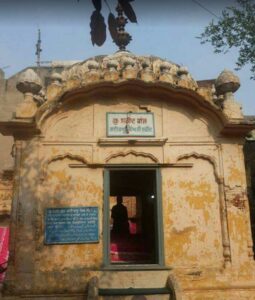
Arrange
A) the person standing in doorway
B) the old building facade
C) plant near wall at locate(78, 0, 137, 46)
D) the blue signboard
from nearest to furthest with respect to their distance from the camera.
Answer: plant near wall at locate(78, 0, 137, 46) < the old building facade < the blue signboard < the person standing in doorway

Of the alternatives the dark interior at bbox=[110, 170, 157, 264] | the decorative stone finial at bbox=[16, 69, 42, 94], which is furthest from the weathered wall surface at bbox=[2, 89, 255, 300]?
the dark interior at bbox=[110, 170, 157, 264]

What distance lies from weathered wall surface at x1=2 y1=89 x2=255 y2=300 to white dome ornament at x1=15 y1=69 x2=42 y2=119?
0.32 metres

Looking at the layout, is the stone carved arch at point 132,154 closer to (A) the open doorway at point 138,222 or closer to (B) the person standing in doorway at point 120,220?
(A) the open doorway at point 138,222

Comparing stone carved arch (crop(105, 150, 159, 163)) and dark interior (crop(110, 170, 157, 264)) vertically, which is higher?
stone carved arch (crop(105, 150, 159, 163))

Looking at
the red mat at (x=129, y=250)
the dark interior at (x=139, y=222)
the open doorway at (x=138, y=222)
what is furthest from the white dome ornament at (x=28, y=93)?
the red mat at (x=129, y=250)

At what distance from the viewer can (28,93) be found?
7.18 meters

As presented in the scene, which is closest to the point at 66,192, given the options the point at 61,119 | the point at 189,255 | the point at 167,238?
the point at 61,119

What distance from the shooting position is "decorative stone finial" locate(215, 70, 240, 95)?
7.42 meters

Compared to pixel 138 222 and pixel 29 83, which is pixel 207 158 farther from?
pixel 138 222

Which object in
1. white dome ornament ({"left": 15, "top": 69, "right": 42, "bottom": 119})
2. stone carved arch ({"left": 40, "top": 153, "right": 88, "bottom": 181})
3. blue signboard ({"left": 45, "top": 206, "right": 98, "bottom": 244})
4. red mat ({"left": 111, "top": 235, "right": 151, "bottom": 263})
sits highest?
white dome ornament ({"left": 15, "top": 69, "right": 42, "bottom": 119})

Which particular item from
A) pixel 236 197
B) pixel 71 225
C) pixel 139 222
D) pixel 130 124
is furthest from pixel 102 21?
pixel 139 222

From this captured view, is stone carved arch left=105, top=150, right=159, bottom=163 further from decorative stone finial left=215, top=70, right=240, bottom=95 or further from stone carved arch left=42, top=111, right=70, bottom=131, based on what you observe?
decorative stone finial left=215, top=70, right=240, bottom=95

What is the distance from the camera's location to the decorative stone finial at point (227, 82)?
7.42 metres

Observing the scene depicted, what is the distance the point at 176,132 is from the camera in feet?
24.0
